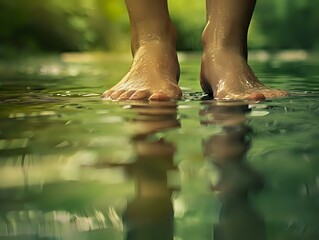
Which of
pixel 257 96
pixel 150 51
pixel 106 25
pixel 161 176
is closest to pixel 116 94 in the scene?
pixel 150 51

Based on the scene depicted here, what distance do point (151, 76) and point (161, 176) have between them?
69 cm

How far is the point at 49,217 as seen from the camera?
39cm

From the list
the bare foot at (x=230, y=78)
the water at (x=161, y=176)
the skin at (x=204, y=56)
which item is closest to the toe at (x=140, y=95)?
the skin at (x=204, y=56)

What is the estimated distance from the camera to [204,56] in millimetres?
1243

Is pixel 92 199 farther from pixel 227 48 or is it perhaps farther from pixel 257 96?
pixel 227 48

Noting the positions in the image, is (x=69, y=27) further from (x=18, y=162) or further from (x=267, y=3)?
(x=18, y=162)

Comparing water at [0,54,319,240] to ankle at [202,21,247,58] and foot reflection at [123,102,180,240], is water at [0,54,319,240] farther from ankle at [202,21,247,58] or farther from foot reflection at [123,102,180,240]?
ankle at [202,21,247,58]

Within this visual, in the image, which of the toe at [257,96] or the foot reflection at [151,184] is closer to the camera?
the foot reflection at [151,184]

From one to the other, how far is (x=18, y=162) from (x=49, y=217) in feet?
0.55

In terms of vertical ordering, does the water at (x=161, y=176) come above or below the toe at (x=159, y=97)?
above

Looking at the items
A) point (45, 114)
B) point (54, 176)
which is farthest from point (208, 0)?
point (54, 176)

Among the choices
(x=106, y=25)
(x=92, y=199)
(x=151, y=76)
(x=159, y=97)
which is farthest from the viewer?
(x=106, y=25)

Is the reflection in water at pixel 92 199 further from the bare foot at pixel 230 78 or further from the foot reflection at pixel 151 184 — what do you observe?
the bare foot at pixel 230 78

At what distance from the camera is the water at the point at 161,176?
37 cm
